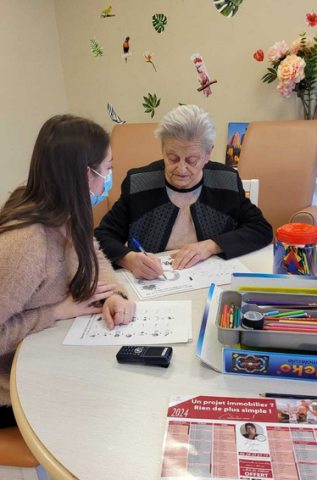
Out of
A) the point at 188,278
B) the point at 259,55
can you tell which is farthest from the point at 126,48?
the point at 188,278

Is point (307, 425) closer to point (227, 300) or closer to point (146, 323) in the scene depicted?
point (227, 300)

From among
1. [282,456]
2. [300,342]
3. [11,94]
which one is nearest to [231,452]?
[282,456]

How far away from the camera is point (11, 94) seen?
8.75 ft

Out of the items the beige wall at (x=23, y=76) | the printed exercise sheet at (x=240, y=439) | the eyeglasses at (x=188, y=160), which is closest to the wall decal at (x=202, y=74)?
the beige wall at (x=23, y=76)

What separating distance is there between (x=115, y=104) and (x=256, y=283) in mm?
2562

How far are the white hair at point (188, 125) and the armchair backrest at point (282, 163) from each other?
1.02 m

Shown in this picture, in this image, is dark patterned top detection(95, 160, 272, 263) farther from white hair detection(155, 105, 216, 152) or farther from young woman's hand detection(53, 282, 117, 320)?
young woman's hand detection(53, 282, 117, 320)

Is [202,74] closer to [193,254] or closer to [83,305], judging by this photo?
[193,254]

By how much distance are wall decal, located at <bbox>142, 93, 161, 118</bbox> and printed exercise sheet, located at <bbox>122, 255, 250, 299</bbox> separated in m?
1.97

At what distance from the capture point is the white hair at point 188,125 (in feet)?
4.69

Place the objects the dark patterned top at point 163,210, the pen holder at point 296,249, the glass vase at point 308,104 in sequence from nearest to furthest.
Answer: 1. the pen holder at point 296,249
2. the dark patterned top at point 163,210
3. the glass vase at point 308,104

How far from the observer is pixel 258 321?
29.9 inches

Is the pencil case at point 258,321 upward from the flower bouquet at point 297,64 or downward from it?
downward

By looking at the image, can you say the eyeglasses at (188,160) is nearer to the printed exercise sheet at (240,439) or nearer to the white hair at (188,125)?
the white hair at (188,125)
